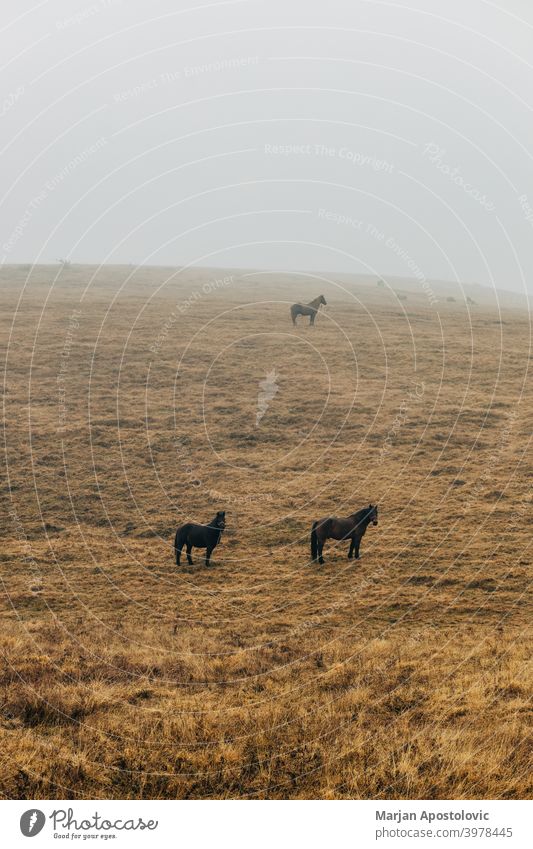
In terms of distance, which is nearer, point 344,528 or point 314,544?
point 344,528

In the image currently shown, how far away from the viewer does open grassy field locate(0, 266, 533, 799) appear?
27.0ft

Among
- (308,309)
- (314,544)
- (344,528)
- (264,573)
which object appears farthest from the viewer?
(308,309)

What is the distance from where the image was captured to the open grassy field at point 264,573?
8.23 metres

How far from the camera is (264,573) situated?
55.5 ft

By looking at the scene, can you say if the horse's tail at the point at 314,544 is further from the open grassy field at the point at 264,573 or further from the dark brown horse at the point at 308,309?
the dark brown horse at the point at 308,309

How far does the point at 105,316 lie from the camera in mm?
48438

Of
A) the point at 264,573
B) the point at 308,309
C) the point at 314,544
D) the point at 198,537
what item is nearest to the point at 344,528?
the point at 314,544

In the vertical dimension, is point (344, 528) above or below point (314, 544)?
above

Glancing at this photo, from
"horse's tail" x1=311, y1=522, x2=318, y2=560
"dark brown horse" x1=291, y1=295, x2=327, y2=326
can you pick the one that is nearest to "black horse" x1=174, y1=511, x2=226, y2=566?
"horse's tail" x1=311, y1=522, x2=318, y2=560

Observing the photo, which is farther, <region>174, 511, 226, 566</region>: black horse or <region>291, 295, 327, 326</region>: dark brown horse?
<region>291, 295, 327, 326</region>: dark brown horse

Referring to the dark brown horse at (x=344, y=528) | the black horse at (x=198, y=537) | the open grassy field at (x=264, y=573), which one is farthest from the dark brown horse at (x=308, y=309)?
the black horse at (x=198, y=537)

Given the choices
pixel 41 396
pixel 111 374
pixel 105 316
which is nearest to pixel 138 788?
pixel 41 396

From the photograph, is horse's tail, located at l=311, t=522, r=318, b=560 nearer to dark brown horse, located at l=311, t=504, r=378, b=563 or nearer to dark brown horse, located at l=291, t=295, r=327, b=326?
dark brown horse, located at l=311, t=504, r=378, b=563

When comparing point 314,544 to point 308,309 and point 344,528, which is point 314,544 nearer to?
point 344,528
